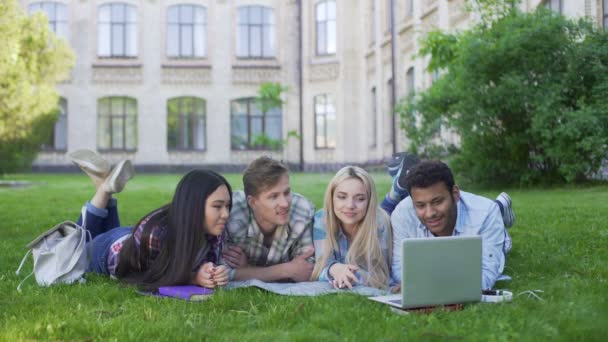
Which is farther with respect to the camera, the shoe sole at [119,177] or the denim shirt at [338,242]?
the shoe sole at [119,177]

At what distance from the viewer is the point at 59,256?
5766 millimetres

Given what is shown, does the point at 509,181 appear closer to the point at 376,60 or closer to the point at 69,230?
the point at 69,230

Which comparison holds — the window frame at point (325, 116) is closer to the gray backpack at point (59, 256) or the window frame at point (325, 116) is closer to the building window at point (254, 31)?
the building window at point (254, 31)

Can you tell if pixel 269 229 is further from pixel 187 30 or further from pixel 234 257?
pixel 187 30

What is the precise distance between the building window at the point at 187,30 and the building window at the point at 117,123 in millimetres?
2958

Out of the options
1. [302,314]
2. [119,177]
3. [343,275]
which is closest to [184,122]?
[119,177]

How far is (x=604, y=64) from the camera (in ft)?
46.8

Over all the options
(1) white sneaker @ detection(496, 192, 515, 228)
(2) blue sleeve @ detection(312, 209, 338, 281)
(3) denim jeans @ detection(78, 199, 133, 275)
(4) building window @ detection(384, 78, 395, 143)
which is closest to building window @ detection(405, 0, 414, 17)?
(4) building window @ detection(384, 78, 395, 143)

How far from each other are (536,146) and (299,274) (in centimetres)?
1013

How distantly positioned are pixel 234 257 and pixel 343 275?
39.1 inches

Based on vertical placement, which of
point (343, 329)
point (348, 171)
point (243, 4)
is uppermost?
point (243, 4)

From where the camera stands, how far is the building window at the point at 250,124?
3522 cm

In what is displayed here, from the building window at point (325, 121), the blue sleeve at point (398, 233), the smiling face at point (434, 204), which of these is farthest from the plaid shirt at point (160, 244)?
the building window at point (325, 121)

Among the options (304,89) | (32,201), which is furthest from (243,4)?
(32,201)
